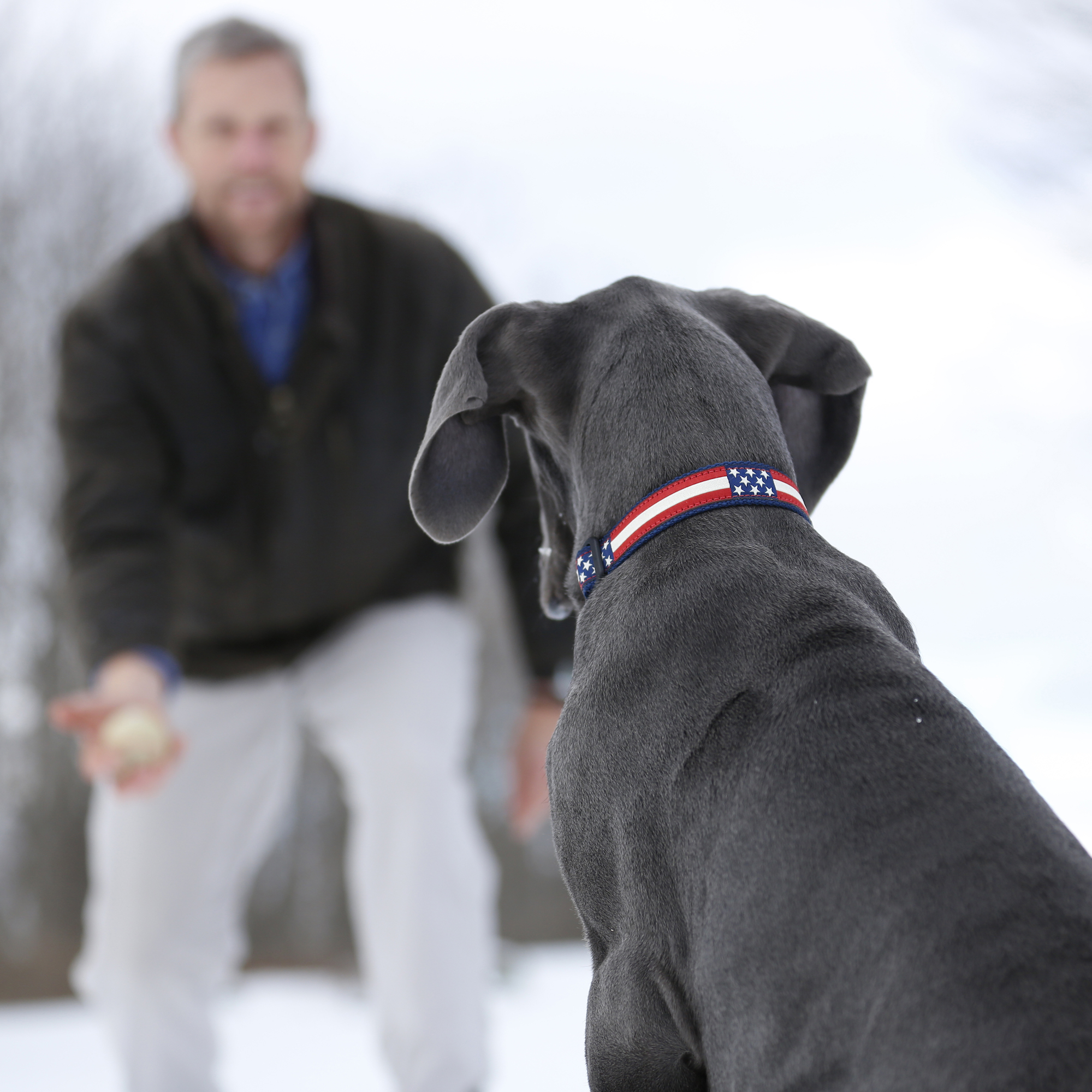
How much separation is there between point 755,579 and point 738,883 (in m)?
0.22

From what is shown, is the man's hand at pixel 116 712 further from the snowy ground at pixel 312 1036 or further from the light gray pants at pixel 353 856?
the snowy ground at pixel 312 1036

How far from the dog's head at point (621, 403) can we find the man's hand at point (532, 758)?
30.0 inches

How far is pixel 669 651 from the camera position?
0.90 metres

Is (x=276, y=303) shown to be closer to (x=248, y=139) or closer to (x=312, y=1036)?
(x=248, y=139)

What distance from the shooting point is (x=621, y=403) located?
40.8 inches

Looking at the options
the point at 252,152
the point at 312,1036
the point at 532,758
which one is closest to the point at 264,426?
the point at 252,152

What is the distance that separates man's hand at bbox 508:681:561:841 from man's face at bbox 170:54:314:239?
905 mm

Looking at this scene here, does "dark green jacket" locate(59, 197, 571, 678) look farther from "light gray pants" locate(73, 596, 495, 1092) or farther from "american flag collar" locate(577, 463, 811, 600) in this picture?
"american flag collar" locate(577, 463, 811, 600)

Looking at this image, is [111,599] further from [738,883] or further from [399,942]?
[738,883]

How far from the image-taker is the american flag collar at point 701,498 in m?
0.96

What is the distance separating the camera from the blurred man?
1.89 metres

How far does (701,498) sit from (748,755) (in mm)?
219

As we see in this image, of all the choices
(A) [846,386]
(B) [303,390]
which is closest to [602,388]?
(A) [846,386]

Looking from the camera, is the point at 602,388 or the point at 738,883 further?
the point at 602,388
